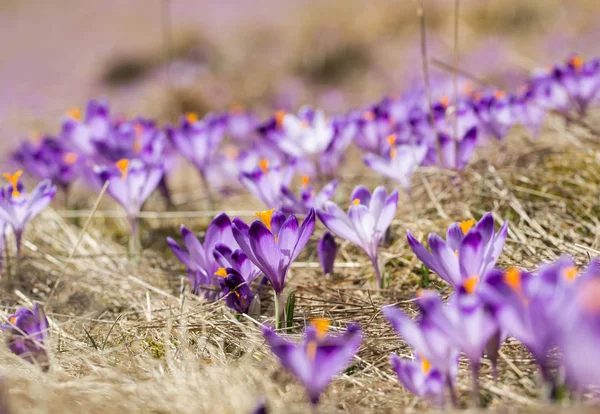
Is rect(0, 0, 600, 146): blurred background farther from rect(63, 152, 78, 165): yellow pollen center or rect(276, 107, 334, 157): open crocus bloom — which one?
rect(276, 107, 334, 157): open crocus bloom

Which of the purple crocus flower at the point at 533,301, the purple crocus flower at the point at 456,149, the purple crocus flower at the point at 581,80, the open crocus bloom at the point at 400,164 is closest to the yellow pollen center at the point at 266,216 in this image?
the purple crocus flower at the point at 533,301

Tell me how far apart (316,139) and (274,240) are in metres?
1.06

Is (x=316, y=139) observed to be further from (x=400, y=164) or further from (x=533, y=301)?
(x=533, y=301)

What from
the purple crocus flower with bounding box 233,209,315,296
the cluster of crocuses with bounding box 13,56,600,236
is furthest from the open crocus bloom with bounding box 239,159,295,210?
the purple crocus flower with bounding box 233,209,315,296

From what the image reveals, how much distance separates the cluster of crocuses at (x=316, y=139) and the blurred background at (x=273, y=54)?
2.45 m

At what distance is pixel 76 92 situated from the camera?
861 cm

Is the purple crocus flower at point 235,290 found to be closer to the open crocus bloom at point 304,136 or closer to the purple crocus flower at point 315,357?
the purple crocus flower at point 315,357

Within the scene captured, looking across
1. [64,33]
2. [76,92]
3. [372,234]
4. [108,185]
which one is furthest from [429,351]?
[64,33]

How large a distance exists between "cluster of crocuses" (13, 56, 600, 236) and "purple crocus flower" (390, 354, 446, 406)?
879 mm

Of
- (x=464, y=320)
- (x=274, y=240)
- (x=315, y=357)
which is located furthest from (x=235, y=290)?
(x=464, y=320)

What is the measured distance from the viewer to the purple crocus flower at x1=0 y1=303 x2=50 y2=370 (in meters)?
1.20

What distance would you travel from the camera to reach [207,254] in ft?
4.63

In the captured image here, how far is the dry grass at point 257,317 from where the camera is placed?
1.04m

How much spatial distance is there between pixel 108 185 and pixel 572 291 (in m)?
1.38
